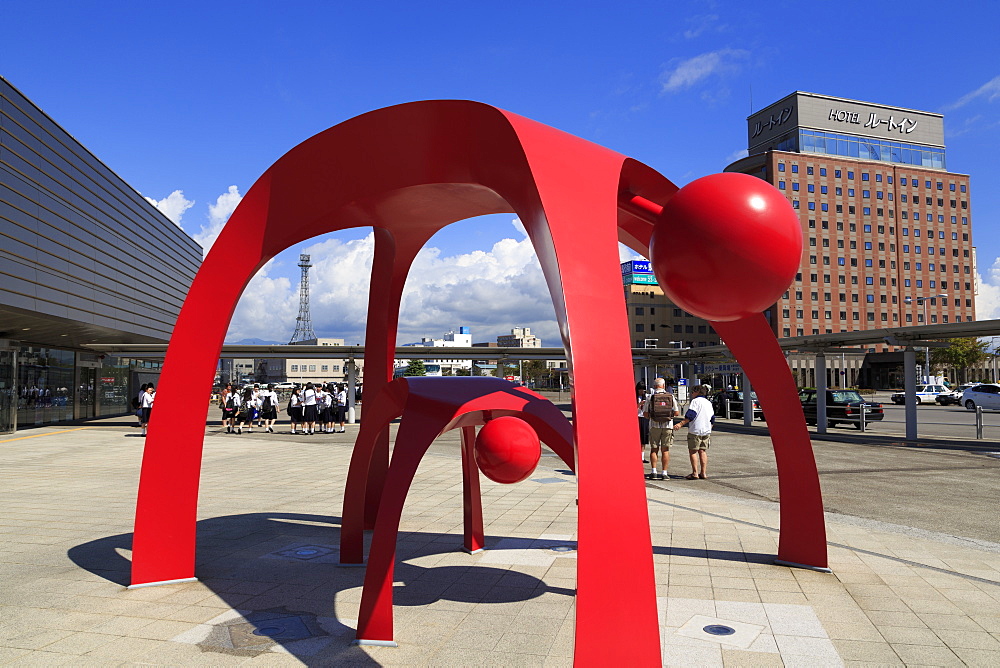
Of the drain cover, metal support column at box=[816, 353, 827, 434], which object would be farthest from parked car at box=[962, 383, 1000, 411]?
the drain cover

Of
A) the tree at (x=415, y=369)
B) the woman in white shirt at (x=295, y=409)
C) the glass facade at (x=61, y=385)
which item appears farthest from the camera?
the tree at (x=415, y=369)

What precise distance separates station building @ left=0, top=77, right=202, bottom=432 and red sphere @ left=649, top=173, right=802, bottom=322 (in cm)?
2074

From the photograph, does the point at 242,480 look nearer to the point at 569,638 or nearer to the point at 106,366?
the point at 569,638

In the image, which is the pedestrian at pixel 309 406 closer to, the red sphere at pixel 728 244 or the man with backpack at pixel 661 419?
the man with backpack at pixel 661 419

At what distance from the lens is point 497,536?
27.0 feet

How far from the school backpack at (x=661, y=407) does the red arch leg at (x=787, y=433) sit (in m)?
5.95

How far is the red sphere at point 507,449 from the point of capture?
18.1ft

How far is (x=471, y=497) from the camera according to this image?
735 centimetres

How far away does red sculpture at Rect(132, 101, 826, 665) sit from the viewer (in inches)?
137

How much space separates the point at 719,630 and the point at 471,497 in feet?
9.99

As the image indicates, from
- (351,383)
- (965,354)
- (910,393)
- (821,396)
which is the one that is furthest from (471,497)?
(965,354)

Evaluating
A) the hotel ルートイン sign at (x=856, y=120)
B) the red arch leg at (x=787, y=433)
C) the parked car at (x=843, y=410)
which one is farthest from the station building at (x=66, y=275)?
the hotel ルートイン sign at (x=856, y=120)

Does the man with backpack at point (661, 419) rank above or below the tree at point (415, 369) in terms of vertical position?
below

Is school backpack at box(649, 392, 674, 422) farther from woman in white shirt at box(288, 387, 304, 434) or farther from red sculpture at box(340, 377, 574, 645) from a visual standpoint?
woman in white shirt at box(288, 387, 304, 434)
